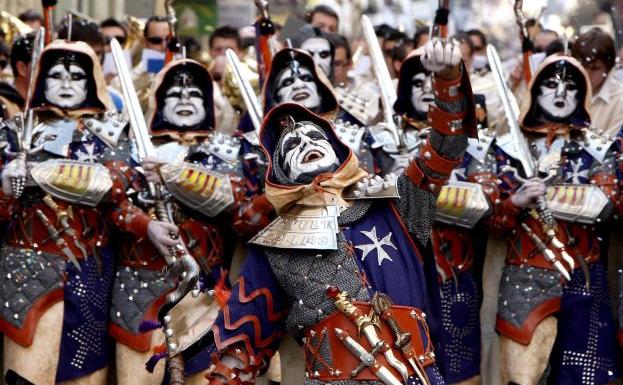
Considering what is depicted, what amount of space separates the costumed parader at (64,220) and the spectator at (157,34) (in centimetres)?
204

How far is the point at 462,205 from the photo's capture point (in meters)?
9.78

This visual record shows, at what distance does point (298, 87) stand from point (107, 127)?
3.60 ft

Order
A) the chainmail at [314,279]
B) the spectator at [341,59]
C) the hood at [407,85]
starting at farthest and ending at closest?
the spectator at [341,59], the hood at [407,85], the chainmail at [314,279]

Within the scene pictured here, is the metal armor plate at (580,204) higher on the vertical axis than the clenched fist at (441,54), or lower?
lower

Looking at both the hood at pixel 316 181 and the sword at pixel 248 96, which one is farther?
the sword at pixel 248 96

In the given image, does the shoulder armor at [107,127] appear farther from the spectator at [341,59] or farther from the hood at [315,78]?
the spectator at [341,59]

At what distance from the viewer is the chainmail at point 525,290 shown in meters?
9.89

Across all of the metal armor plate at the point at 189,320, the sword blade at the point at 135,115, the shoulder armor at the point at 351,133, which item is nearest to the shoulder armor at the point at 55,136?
the sword blade at the point at 135,115

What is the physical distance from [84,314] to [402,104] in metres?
2.13

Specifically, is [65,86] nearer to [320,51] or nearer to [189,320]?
[320,51]

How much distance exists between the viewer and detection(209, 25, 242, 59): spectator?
492 inches

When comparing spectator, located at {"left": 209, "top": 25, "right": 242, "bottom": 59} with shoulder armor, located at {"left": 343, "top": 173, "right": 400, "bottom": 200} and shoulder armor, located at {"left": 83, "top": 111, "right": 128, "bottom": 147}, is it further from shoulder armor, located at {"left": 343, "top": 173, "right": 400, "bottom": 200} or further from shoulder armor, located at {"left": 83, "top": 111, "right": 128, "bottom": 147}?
shoulder armor, located at {"left": 343, "top": 173, "right": 400, "bottom": 200}

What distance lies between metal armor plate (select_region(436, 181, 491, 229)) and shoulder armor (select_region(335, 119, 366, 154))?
58 cm

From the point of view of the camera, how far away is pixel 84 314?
1001 centimetres
